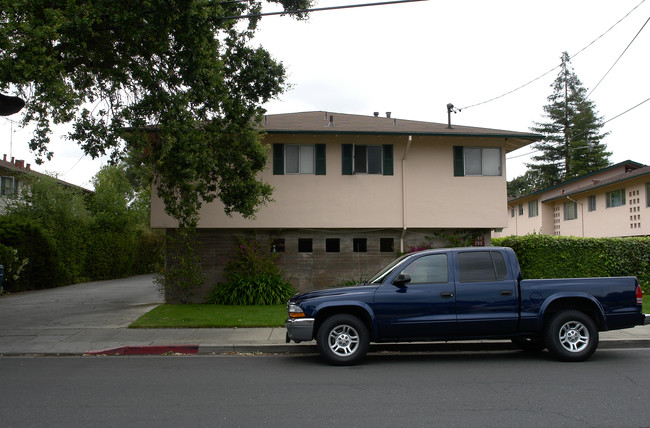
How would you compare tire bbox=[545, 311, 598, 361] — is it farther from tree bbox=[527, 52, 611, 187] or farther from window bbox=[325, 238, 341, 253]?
tree bbox=[527, 52, 611, 187]

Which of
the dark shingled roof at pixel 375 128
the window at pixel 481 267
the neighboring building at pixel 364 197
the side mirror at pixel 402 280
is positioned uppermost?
the dark shingled roof at pixel 375 128

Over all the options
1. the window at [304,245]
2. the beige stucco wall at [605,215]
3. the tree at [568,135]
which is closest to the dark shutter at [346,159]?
the window at [304,245]

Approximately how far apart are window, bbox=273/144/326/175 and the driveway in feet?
19.2

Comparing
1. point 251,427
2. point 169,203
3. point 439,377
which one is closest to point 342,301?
point 439,377

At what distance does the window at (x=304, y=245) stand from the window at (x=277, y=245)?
58 cm

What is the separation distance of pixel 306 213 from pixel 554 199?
20473 mm

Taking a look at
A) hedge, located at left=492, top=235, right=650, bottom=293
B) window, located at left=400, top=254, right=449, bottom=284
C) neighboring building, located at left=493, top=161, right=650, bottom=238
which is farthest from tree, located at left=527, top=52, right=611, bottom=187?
window, located at left=400, top=254, right=449, bottom=284

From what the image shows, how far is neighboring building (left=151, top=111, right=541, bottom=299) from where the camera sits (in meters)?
16.7

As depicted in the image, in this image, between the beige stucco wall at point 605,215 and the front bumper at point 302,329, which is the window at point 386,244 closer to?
the front bumper at point 302,329

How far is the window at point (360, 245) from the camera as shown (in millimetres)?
17156

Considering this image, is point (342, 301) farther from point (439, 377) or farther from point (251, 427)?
point (251, 427)

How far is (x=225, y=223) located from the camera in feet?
53.8

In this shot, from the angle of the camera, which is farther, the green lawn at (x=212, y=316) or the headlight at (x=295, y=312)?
the green lawn at (x=212, y=316)

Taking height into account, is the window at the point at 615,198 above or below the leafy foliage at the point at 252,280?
above
